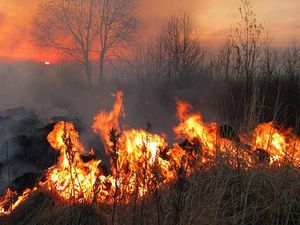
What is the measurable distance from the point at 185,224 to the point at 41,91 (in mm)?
15439

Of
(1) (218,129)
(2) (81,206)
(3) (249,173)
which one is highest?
(1) (218,129)

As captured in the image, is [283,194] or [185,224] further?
[283,194]

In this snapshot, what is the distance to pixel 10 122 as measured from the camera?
783 cm

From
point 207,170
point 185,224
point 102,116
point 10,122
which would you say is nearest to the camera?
point 185,224

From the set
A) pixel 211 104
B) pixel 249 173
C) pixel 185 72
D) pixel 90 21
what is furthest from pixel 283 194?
pixel 90 21

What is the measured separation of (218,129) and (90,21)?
15.9m

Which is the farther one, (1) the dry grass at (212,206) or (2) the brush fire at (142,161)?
(2) the brush fire at (142,161)

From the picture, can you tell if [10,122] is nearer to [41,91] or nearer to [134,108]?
[134,108]

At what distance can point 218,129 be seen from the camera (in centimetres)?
451

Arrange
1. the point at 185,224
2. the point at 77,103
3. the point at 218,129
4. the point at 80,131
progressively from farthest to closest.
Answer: the point at 77,103 → the point at 80,131 → the point at 218,129 → the point at 185,224

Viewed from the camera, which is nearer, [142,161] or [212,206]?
[212,206]

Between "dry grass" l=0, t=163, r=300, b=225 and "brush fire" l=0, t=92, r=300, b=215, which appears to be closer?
"dry grass" l=0, t=163, r=300, b=225

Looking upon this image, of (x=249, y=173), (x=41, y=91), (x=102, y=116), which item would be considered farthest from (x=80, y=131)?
(x=41, y=91)

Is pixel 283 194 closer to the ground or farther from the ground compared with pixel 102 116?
closer to the ground
